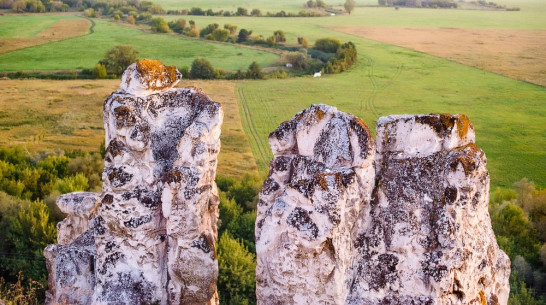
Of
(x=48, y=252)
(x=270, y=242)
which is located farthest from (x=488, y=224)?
(x=48, y=252)

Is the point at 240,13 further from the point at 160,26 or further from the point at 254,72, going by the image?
the point at 254,72

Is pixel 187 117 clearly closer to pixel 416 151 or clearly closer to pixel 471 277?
pixel 416 151

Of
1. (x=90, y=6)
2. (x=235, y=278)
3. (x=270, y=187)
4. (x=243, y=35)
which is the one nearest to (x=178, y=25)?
(x=243, y=35)

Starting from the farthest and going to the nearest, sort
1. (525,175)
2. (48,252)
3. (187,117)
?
(525,175) → (48,252) → (187,117)

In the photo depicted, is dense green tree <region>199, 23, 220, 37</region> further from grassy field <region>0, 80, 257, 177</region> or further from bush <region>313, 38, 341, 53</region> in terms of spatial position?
grassy field <region>0, 80, 257, 177</region>

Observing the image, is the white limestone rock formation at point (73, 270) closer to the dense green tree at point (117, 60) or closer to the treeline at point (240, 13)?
the dense green tree at point (117, 60)

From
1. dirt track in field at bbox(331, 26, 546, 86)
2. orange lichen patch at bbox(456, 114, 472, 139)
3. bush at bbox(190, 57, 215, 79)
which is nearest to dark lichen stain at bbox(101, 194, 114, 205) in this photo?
orange lichen patch at bbox(456, 114, 472, 139)
